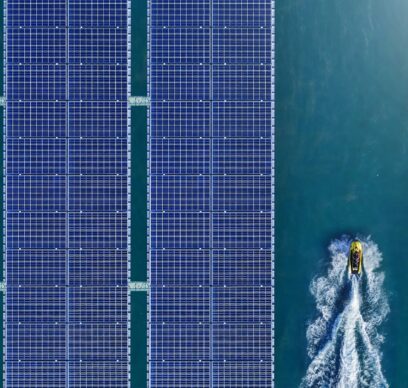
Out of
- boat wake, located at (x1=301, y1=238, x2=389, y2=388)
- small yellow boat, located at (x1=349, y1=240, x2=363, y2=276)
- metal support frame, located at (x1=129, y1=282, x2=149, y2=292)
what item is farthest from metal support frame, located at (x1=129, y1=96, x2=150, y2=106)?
small yellow boat, located at (x1=349, y1=240, x2=363, y2=276)

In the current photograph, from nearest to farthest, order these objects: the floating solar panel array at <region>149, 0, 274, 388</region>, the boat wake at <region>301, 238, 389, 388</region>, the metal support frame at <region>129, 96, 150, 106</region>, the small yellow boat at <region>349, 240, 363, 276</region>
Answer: the floating solar panel array at <region>149, 0, 274, 388</region>, the metal support frame at <region>129, 96, 150, 106</region>, the small yellow boat at <region>349, 240, 363, 276</region>, the boat wake at <region>301, 238, 389, 388</region>

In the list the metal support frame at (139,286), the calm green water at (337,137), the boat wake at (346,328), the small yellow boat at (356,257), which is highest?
the calm green water at (337,137)

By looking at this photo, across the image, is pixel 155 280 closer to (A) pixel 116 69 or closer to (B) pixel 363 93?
(A) pixel 116 69

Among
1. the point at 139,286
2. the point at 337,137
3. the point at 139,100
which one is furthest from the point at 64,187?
the point at 337,137

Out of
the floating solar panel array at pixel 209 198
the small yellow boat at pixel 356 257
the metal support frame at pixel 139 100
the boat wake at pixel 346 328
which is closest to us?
the floating solar panel array at pixel 209 198

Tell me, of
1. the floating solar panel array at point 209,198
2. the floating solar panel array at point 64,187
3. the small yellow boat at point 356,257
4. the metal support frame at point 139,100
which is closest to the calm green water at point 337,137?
the small yellow boat at point 356,257

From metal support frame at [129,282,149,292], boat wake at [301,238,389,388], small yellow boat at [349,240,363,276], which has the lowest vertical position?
boat wake at [301,238,389,388]

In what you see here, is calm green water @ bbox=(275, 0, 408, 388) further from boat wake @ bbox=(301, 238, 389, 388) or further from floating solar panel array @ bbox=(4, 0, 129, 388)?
floating solar panel array @ bbox=(4, 0, 129, 388)

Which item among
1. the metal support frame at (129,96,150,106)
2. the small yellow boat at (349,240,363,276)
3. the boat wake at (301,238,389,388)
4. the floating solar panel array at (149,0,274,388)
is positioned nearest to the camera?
the floating solar panel array at (149,0,274,388)

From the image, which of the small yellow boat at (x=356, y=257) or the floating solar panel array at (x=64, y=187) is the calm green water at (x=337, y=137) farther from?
the floating solar panel array at (x=64, y=187)
